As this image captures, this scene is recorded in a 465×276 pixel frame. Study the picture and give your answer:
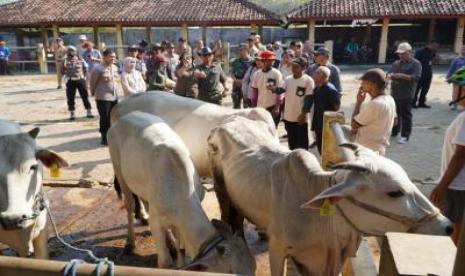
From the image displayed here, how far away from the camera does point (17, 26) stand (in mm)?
21875

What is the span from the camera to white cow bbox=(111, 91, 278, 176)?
459 cm

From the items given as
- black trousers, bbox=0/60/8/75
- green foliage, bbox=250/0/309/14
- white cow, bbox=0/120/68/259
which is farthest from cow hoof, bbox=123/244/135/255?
green foliage, bbox=250/0/309/14

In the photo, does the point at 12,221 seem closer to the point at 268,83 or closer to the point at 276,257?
the point at 276,257

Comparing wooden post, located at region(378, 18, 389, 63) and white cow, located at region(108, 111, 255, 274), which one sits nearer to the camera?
white cow, located at region(108, 111, 255, 274)

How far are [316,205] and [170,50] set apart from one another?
28.4 feet

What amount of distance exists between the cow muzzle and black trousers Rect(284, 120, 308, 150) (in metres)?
4.03

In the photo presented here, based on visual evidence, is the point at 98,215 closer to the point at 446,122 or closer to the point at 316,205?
the point at 316,205

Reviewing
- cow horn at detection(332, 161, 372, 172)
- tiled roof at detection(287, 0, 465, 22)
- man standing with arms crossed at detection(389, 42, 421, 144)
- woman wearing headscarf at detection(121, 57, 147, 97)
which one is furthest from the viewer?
tiled roof at detection(287, 0, 465, 22)

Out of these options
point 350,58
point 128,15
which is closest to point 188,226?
point 128,15

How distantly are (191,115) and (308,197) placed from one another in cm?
225

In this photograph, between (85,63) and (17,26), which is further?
(17,26)

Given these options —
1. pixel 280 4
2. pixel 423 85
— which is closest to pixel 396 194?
pixel 423 85

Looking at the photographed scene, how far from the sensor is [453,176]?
10.00 ft

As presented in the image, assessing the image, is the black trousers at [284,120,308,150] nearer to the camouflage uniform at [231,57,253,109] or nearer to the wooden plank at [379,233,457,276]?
the camouflage uniform at [231,57,253,109]
